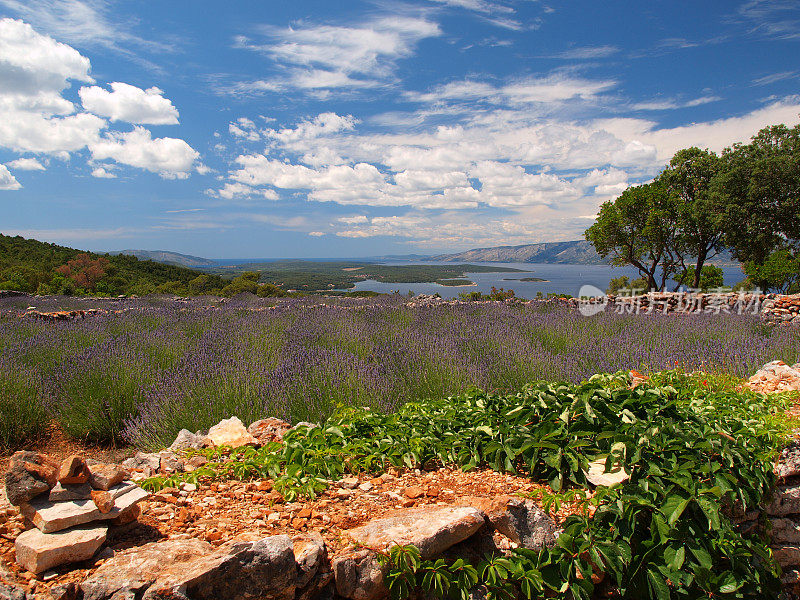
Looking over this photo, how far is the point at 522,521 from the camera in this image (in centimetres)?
201

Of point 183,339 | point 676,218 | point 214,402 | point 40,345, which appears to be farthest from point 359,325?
point 676,218

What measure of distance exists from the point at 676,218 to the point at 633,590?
21.5 meters

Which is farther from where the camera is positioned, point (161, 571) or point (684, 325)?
point (684, 325)

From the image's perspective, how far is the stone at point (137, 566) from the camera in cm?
142

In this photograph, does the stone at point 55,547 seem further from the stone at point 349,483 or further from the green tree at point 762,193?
the green tree at point 762,193

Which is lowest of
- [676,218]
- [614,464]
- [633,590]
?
[633,590]

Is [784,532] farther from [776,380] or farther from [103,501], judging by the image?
[103,501]

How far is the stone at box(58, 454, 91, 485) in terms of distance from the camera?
5.51ft

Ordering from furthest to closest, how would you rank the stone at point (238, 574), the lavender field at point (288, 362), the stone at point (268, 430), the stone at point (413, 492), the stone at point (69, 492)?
1. the lavender field at point (288, 362)
2. the stone at point (268, 430)
3. the stone at point (413, 492)
4. the stone at point (69, 492)
5. the stone at point (238, 574)

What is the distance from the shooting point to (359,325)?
6.96 meters

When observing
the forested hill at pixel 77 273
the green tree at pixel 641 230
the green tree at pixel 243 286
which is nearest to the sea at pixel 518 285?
the green tree at pixel 641 230

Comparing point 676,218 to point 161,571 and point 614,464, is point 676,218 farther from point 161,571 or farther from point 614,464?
point 161,571

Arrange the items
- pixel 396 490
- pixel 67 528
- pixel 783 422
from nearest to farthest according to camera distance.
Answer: pixel 67 528, pixel 396 490, pixel 783 422

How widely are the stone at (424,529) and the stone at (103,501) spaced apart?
943 mm
